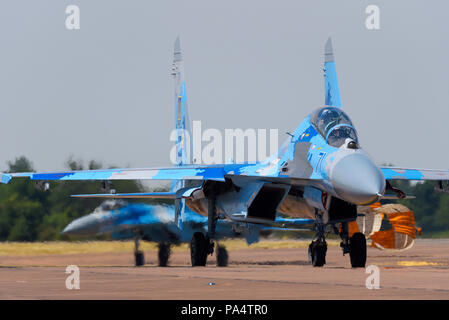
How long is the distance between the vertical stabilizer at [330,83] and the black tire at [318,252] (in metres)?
3.51

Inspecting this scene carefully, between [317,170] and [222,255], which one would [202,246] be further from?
[317,170]

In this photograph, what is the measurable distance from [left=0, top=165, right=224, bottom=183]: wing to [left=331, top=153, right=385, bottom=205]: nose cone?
3962 millimetres

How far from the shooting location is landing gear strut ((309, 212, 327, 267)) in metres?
18.8

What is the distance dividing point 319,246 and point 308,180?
160cm

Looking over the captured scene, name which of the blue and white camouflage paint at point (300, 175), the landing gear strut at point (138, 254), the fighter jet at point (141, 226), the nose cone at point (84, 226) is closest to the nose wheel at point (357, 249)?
the blue and white camouflage paint at point (300, 175)

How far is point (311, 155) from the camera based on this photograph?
18.0m

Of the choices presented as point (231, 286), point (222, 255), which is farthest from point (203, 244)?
point (231, 286)

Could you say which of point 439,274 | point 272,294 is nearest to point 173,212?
Answer: point 439,274

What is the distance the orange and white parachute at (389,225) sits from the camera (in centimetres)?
2770

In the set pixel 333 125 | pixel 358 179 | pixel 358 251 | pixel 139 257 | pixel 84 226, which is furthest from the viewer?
pixel 84 226

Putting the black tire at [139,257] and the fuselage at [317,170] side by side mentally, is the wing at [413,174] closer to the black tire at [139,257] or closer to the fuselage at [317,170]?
the fuselage at [317,170]

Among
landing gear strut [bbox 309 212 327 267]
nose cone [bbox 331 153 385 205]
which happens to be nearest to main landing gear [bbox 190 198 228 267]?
landing gear strut [bbox 309 212 327 267]

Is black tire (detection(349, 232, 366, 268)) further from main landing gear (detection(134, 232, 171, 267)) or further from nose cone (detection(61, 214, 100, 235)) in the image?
nose cone (detection(61, 214, 100, 235))

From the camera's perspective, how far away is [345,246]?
61.7ft
